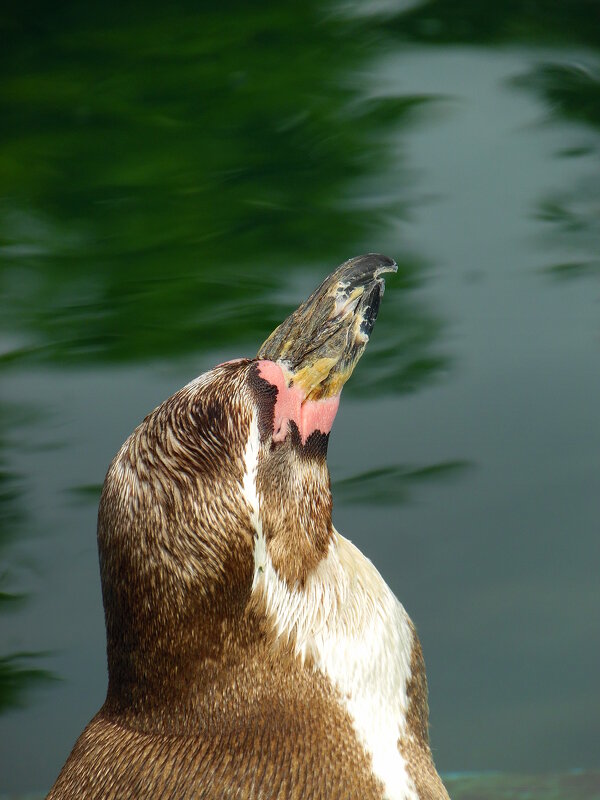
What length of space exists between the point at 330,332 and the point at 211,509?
0.22 m

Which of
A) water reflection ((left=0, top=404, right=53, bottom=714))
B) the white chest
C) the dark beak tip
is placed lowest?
water reflection ((left=0, top=404, right=53, bottom=714))

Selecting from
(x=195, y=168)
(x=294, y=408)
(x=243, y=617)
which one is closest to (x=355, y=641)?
(x=243, y=617)

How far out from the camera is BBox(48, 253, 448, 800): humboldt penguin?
879mm

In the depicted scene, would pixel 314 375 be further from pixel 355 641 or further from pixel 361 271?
pixel 355 641

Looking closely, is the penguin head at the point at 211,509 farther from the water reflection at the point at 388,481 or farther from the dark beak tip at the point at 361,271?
the water reflection at the point at 388,481

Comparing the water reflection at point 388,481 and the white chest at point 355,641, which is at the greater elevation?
the white chest at point 355,641

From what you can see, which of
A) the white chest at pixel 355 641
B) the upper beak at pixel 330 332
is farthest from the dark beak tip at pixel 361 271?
the white chest at pixel 355 641

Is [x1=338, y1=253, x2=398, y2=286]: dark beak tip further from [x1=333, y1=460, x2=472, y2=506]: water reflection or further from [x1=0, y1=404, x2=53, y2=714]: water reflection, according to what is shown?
[x1=0, y1=404, x2=53, y2=714]: water reflection

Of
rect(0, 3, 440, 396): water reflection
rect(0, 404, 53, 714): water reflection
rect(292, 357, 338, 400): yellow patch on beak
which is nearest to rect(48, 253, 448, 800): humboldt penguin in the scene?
rect(292, 357, 338, 400): yellow patch on beak

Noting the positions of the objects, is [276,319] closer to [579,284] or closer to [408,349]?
[408,349]

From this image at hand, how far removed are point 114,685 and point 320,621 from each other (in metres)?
0.22

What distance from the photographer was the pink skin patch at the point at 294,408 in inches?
36.4

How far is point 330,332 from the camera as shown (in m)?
0.98

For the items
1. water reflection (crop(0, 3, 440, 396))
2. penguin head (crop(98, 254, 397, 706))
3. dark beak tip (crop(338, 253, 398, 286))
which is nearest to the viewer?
penguin head (crop(98, 254, 397, 706))
